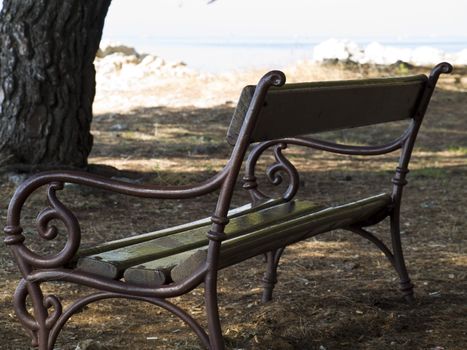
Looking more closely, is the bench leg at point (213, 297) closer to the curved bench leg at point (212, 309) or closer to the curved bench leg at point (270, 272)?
the curved bench leg at point (212, 309)

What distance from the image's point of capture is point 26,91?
6469 mm

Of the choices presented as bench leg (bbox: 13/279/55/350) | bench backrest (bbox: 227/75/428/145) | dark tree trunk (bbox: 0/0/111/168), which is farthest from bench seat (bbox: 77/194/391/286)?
dark tree trunk (bbox: 0/0/111/168)

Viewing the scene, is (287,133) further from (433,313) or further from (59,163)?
(59,163)

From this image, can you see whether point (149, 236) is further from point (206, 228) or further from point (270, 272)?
point (270, 272)

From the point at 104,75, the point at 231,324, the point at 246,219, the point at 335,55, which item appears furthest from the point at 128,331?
the point at 335,55

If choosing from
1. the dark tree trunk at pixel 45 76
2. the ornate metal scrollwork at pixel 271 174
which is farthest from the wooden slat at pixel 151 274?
the dark tree trunk at pixel 45 76

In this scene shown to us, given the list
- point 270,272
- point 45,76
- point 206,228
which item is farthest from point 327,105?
point 45,76

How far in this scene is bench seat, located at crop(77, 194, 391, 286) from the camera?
117 inches

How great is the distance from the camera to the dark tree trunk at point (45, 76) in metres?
6.42

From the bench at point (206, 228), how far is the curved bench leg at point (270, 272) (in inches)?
14.5

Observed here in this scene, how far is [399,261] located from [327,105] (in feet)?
3.88

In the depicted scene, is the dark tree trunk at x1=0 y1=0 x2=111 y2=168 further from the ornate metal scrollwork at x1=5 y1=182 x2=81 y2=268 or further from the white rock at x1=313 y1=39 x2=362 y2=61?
the white rock at x1=313 y1=39 x2=362 y2=61

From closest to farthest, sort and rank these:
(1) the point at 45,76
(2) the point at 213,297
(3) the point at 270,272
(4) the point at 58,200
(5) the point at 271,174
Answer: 1. (2) the point at 213,297
2. (4) the point at 58,200
3. (3) the point at 270,272
4. (5) the point at 271,174
5. (1) the point at 45,76

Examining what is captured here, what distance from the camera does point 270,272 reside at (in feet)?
13.8
